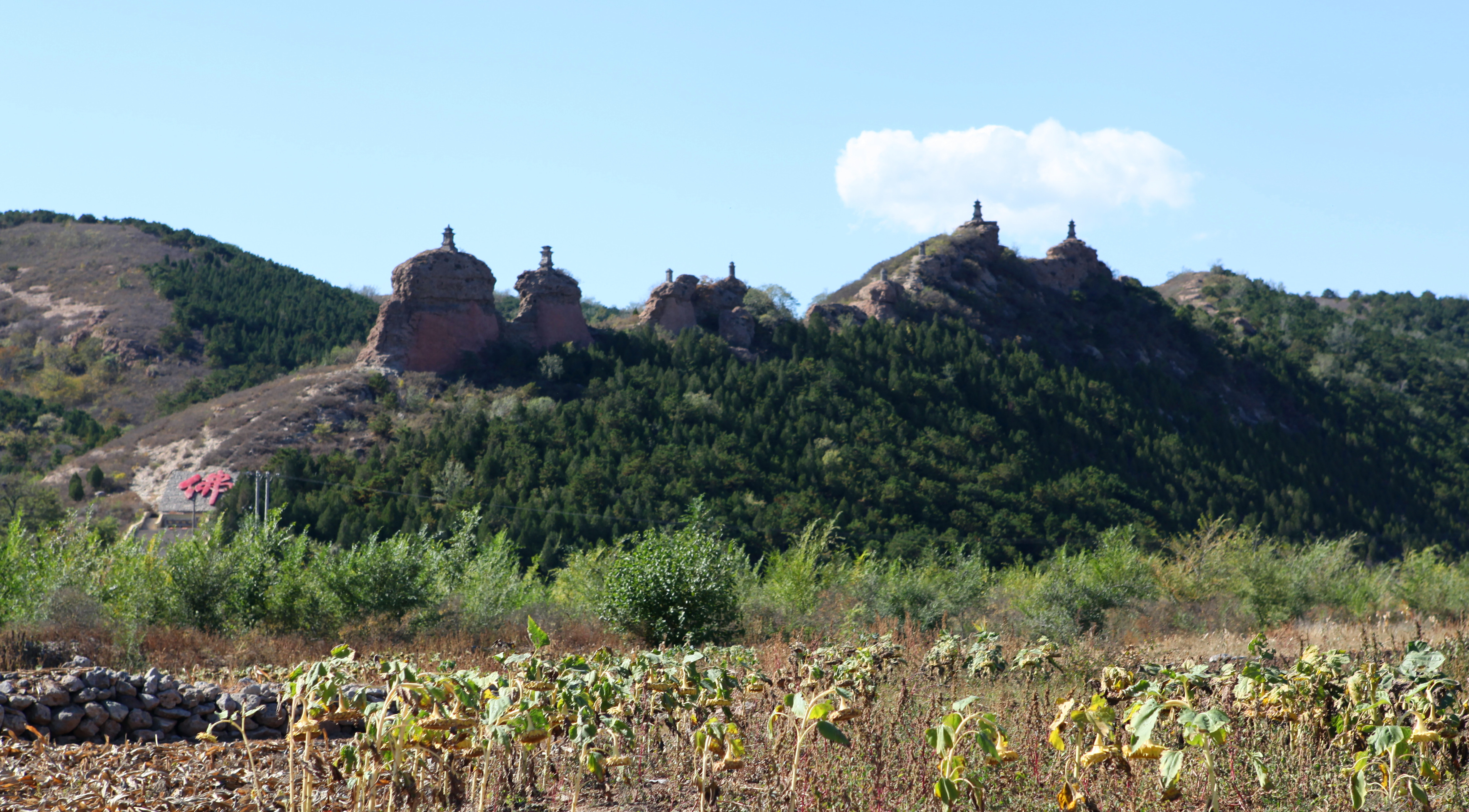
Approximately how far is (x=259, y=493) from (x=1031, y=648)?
2782 centimetres

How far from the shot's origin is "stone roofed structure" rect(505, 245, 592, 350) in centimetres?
4319

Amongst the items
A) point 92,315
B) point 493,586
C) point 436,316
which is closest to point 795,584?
point 493,586

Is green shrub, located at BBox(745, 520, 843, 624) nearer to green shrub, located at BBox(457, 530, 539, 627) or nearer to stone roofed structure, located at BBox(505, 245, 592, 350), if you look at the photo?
green shrub, located at BBox(457, 530, 539, 627)

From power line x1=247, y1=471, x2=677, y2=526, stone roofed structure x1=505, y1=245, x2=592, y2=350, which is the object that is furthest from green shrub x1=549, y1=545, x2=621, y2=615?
stone roofed structure x1=505, y1=245, x2=592, y2=350

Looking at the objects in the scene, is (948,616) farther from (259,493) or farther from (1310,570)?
(259,493)

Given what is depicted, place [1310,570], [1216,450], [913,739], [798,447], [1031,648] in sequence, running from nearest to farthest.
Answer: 1. [913,739]
2. [1031,648]
3. [1310,570]
4. [798,447]
5. [1216,450]

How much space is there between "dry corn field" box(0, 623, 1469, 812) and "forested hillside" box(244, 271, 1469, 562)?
24136 mm

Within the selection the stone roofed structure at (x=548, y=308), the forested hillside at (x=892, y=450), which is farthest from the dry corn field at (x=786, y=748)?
the stone roofed structure at (x=548, y=308)

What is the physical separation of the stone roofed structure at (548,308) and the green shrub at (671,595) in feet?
92.8

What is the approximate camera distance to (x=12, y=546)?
46.9ft

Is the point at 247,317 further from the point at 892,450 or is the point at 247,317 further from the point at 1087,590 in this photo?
the point at 1087,590

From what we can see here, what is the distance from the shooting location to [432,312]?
40.4 m

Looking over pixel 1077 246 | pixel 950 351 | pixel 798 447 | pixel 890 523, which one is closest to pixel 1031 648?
pixel 890 523

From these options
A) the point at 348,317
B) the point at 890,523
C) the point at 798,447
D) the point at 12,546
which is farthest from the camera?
the point at 348,317
